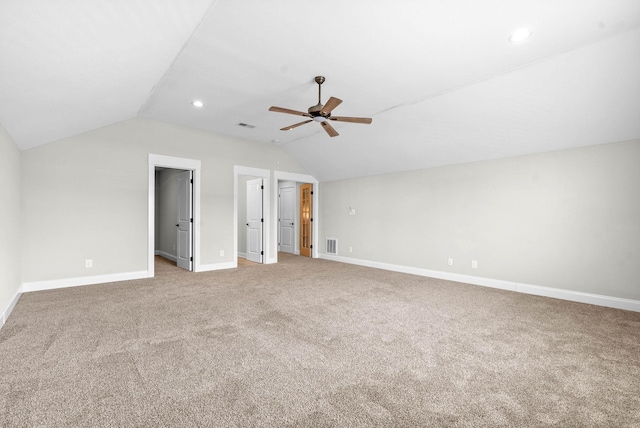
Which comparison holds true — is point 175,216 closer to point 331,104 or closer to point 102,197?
point 102,197

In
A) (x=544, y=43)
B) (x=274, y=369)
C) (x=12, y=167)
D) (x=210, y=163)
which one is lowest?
(x=274, y=369)

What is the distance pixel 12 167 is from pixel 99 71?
2007 millimetres

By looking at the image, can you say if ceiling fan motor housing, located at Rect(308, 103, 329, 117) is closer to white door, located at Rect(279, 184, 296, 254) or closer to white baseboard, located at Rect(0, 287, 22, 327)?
white baseboard, located at Rect(0, 287, 22, 327)

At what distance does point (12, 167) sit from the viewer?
3.66 meters

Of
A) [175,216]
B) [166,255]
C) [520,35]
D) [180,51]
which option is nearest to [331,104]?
[180,51]

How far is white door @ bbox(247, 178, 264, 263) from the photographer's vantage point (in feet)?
23.7

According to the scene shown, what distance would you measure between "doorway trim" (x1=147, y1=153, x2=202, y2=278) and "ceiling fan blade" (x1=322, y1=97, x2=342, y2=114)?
3611 mm

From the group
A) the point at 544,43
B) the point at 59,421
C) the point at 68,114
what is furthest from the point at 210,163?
the point at 544,43

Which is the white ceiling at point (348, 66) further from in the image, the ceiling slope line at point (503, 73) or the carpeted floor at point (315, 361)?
the carpeted floor at point (315, 361)

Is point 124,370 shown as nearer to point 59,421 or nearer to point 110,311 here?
point 59,421

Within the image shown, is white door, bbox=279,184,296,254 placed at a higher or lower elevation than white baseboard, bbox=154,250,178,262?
higher

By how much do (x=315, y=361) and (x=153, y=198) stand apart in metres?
4.46

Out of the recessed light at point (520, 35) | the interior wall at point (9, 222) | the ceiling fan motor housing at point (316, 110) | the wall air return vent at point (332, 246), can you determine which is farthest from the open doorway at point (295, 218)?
the recessed light at point (520, 35)

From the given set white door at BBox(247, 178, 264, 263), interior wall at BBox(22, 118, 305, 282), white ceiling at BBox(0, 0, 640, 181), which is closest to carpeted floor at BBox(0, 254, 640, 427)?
interior wall at BBox(22, 118, 305, 282)
